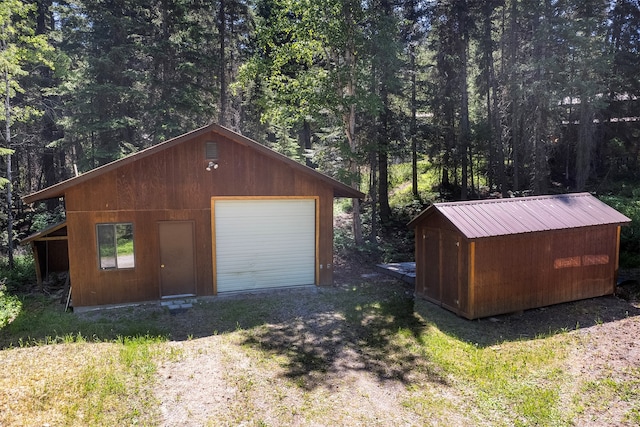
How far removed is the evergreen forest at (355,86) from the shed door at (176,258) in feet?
21.5

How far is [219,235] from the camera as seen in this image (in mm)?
10305

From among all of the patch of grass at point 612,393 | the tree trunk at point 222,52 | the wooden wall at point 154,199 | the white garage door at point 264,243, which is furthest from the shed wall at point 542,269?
the tree trunk at point 222,52

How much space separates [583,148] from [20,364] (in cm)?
2228

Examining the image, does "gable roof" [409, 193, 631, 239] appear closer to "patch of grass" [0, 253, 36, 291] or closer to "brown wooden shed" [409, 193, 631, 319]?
"brown wooden shed" [409, 193, 631, 319]

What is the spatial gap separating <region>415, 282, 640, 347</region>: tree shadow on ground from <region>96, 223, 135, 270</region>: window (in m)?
6.82

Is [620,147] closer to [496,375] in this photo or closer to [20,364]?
[496,375]

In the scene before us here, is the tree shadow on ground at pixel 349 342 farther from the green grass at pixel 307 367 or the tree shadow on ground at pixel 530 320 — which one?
the tree shadow on ground at pixel 530 320

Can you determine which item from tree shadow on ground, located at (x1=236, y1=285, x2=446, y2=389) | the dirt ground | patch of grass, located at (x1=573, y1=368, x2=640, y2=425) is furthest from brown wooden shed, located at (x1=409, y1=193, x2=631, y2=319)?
patch of grass, located at (x1=573, y1=368, x2=640, y2=425)

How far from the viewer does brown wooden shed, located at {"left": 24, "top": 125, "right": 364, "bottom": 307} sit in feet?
29.9

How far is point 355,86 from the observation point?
49.1 feet

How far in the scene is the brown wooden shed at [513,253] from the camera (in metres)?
8.64

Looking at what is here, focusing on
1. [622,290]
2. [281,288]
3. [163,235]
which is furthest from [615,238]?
[163,235]

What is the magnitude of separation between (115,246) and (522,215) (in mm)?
9434

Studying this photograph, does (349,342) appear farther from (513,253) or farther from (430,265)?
(513,253)
